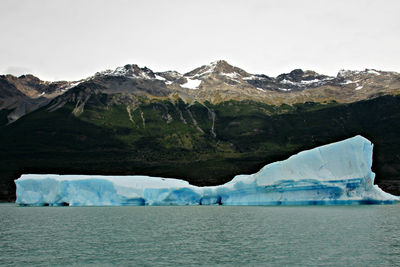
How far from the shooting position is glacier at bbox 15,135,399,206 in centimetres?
3169

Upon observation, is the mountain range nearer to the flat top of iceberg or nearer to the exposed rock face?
the exposed rock face

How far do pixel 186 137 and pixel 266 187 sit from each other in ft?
263

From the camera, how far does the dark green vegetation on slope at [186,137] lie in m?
79.4

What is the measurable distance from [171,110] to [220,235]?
386ft

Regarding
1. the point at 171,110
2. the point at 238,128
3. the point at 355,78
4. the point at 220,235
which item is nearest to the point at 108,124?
the point at 171,110

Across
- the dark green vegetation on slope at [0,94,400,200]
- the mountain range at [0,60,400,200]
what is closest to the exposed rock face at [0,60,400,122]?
the mountain range at [0,60,400,200]

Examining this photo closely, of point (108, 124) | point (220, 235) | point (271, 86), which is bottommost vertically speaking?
point (220, 235)

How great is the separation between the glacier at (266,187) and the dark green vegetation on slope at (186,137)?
2874cm

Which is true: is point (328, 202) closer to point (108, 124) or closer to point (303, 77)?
point (108, 124)

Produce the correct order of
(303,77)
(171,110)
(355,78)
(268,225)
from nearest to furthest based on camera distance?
(268,225) → (171,110) → (355,78) → (303,77)

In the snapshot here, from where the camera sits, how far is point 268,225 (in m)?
21.5

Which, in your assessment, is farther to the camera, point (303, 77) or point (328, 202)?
point (303, 77)

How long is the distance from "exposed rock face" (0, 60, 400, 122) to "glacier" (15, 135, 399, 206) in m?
89.9

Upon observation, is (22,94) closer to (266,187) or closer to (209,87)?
(209,87)
